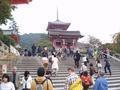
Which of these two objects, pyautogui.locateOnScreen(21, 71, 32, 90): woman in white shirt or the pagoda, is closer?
pyautogui.locateOnScreen(21, 71, 32, 90): woman in white shirt

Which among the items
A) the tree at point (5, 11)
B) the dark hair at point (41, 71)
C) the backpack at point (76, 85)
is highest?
the tree at point (5, 11)

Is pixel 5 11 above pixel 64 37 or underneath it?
A: underneath

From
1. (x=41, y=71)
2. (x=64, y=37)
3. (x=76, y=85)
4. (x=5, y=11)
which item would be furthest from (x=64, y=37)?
(x=41, y=71)

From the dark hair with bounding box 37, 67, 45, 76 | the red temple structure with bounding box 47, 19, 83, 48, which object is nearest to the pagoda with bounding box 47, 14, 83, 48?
the red temple structure with bounding box 47, 19, 83, 48

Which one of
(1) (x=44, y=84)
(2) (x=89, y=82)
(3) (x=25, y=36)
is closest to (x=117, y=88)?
(2) (x=89, y=82)

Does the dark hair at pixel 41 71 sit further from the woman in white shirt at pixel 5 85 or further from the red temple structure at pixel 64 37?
the red temple structure at pixel 64 37

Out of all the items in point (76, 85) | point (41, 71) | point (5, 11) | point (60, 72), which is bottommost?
point (76, 85)

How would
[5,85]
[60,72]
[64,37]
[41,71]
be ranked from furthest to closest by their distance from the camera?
[64,37] < [60,72] < [5,85] < [41,71]

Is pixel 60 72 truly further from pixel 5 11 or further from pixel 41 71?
pixel 41 71

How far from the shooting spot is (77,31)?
2778 inches

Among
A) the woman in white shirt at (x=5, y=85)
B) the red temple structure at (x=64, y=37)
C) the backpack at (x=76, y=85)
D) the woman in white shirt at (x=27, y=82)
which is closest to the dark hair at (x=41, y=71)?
the woman in white shirt at (x=5, y=85)

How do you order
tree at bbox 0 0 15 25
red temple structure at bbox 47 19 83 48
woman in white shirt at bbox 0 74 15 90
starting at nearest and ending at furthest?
woman in white shirt at bbox 0 74 15 90 < tree at bbox 0 0 15 25 < red temple structure at bbox 47 19 83 48

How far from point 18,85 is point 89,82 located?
8.56 feet

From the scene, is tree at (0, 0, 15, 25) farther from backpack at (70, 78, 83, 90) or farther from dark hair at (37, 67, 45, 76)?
dark hair at (37, 67, 45, 76)
